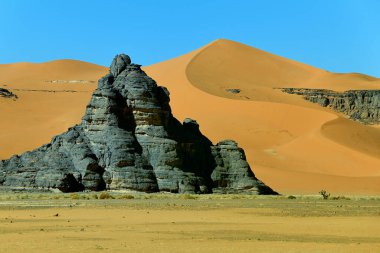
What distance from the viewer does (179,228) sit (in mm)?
20812

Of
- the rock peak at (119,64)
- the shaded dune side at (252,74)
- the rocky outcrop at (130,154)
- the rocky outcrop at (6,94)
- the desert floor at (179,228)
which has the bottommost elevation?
A: the desert floor at (179,228)

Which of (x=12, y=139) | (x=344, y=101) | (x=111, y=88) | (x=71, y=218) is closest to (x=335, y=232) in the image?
(x=71, y=218)

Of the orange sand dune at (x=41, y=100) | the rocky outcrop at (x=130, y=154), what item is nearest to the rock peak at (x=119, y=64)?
the rocky outcrop at (x=130, y=154)

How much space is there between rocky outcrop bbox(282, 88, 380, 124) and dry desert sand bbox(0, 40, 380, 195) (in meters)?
3.32

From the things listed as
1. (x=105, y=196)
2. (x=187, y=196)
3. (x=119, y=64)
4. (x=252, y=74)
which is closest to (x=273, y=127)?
(x=252, y=74)

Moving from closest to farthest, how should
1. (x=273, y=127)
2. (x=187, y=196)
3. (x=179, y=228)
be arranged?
(x=179, y=228)
(x=187, y=196)
(x=273, y=127)

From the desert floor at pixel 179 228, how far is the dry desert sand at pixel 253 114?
3416cm

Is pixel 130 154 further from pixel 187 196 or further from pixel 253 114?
pixel 253 114

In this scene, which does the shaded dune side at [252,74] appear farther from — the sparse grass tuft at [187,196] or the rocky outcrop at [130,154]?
the sparse grass tuft at [187,196]

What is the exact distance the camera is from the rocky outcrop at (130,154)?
41.8 m

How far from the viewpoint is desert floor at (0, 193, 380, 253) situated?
16016 mm

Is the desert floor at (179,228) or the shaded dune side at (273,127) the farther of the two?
the shaded dune side at (273,127)

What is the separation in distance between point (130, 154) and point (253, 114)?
47118 millimetres

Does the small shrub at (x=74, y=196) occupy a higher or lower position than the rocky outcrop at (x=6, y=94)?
lower
